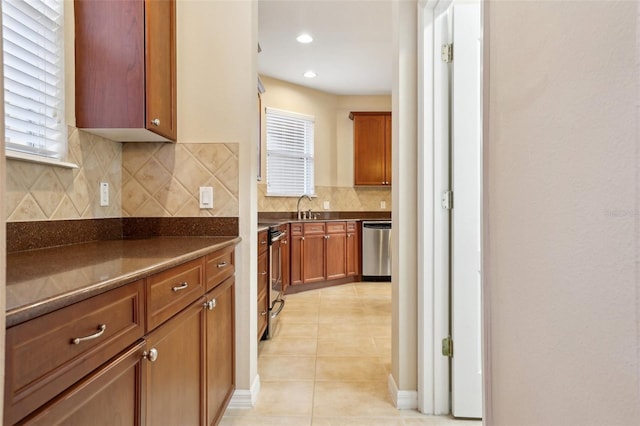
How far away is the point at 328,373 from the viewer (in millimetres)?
2271

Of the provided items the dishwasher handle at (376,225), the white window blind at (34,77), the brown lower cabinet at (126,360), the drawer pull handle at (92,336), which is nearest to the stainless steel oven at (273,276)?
the brown lower cabinet at (126,360)

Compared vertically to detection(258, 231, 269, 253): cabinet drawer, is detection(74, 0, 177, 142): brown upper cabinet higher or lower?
higher

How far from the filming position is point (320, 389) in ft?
6.80

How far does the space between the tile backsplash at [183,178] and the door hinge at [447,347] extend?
4.12ft

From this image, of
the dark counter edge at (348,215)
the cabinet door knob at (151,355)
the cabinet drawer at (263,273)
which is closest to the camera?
the cabinet door knob at (151,355)

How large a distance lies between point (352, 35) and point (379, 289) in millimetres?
3093

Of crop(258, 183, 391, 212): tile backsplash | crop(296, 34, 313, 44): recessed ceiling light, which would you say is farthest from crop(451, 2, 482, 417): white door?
crop(258, 183, 391, 212): tile backsplash

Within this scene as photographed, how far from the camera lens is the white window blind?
48.2 inches

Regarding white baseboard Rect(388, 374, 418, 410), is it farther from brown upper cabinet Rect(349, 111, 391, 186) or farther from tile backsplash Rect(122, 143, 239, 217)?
brown upper cabinet Rect(349, 111, 391, 186)

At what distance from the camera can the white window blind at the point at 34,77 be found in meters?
1.22

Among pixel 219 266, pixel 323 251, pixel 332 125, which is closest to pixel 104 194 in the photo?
pixel 219 266

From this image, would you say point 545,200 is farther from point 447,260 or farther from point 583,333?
point 447,260

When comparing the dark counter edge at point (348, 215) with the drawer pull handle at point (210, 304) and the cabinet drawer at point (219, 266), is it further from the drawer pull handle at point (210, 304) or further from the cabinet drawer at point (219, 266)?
the drawer pull handle at point (210, 304)

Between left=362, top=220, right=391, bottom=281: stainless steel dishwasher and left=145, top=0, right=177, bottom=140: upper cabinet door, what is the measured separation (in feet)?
11.9
